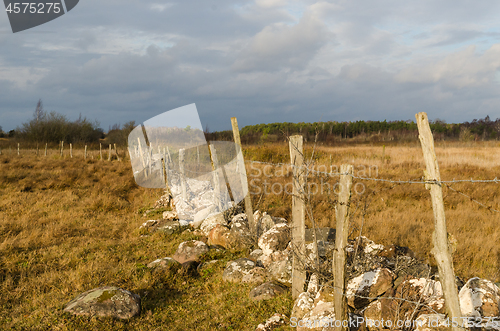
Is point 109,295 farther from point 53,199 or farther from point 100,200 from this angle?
point 53,199

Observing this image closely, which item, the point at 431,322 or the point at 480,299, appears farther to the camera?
the point at 480,299

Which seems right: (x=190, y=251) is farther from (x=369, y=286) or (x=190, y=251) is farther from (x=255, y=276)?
(x=369, y=286)

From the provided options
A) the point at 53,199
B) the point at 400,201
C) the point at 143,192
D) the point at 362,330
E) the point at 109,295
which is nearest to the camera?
the point at 362,330

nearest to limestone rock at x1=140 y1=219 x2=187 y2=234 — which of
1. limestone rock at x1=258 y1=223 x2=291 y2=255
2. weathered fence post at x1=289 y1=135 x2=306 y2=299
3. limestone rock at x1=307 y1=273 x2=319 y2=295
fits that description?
limestone rock at x1=258 y1=223 x2=291 y2=255

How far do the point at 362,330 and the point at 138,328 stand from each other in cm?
257

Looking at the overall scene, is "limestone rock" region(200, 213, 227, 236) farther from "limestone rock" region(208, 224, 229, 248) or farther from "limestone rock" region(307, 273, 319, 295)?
"limestone rock" region(307, 273, 319, 295)

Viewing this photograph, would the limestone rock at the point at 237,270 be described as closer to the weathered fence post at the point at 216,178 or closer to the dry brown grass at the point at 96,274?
the dry brown grass at the point at 96,274

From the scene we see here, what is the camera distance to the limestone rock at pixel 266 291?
421 cm

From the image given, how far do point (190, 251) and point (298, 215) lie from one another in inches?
106

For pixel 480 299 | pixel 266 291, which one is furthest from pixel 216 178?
pixel 480 299

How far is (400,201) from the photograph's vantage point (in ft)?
31.2

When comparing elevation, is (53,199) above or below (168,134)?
below

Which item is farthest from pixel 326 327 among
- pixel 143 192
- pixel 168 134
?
pixel 143 192

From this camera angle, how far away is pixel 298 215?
4.12 metres
